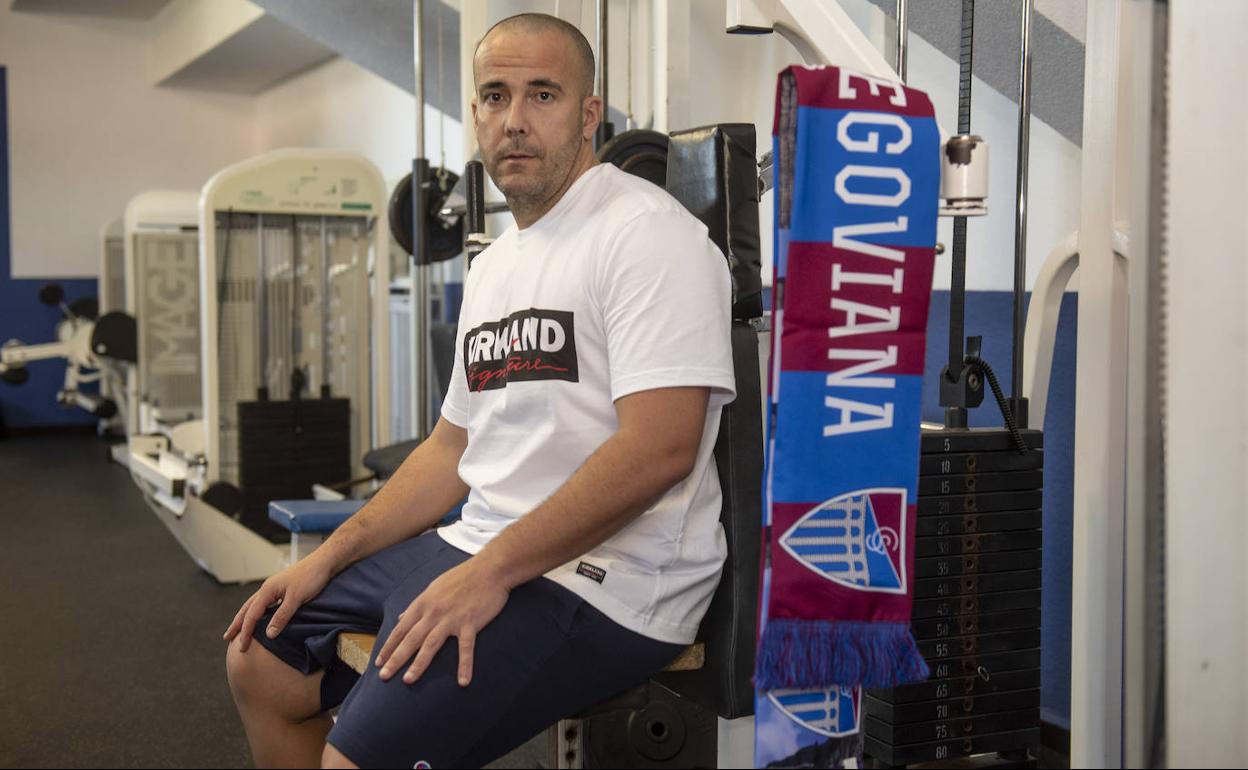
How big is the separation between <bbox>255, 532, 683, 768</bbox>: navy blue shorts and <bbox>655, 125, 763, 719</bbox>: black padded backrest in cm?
7

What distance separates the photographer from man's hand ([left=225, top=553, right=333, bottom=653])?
1430mm

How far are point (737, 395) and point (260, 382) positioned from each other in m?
3.52

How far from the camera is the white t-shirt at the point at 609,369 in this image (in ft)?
4.17

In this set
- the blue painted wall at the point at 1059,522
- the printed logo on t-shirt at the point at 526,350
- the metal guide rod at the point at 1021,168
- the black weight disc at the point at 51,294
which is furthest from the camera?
the black weight disc at the point at 51,294

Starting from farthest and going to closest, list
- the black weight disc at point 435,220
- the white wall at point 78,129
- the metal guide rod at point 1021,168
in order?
the black weight disc at point 435,220
the white wall at point 78,129
the metal guide rod at point 1021,168

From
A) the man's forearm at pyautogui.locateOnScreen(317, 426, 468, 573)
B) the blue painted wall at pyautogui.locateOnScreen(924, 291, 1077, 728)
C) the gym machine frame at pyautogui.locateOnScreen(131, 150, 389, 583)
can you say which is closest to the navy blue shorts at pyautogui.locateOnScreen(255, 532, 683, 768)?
the man's forearm at pyautogui.locateOnScreen(317, 426, 468, 573)

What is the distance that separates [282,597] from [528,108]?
2.31ft

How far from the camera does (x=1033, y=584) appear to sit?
167cm

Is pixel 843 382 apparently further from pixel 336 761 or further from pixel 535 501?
pixel 336 761

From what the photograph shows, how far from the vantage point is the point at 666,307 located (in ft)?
4.16

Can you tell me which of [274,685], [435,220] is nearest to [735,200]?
[274,685]

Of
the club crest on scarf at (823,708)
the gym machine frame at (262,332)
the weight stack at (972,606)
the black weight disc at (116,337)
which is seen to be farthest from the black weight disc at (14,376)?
the club crest on scarf at (823,708)

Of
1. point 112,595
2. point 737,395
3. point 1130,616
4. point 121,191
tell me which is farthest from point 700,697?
point 121,191

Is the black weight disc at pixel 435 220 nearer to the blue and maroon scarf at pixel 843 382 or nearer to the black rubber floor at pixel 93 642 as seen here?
the black rubber floor at pixel 93 642
